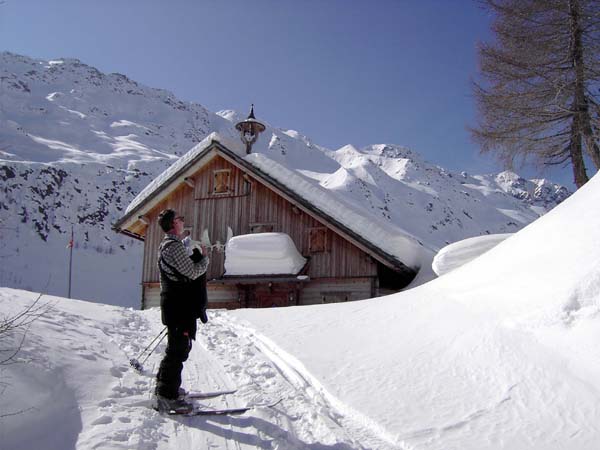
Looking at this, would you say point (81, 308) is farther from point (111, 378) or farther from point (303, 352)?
point (303, 352)

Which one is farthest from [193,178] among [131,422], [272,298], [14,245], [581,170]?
[14,245]

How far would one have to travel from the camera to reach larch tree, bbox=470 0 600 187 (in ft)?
34.0

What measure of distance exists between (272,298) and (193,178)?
5.18 m

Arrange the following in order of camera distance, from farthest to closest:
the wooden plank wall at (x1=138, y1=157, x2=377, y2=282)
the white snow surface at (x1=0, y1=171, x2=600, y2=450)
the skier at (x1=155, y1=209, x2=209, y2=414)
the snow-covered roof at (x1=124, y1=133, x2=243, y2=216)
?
the snow-covered roof at (x1=124, y1=133, x2=243, y2=216)
the wooden plank wall at (x1=138, y1=157, x2=377, y2=282)
the skier at (x1=155, y1=209, x2=209, y2=414)
the white snow surface at (x1=0, y1=171, x2=600, y2=450)

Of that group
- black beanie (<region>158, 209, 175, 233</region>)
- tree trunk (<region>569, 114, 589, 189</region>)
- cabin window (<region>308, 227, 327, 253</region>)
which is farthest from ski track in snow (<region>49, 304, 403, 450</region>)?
tree trunk (<region>569, 114, 589, 189</region>)

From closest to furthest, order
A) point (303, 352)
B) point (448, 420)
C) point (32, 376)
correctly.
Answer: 1. point (448, 420)
2. point (32, 376)
3. point (303, 352)

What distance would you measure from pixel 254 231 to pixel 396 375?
421 inches

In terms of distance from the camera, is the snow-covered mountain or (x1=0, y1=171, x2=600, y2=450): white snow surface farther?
the snow-covered mountain

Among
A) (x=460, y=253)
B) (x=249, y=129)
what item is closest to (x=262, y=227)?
(x=249, y=129)

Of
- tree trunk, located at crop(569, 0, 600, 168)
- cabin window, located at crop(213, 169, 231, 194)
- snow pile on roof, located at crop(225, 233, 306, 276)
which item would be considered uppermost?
tree trunk, located at crop(569, 0, 600, 168)

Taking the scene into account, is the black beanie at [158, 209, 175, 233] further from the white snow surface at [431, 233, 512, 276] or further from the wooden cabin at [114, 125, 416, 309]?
the wooden cabin at [114, 125, 416, 309]

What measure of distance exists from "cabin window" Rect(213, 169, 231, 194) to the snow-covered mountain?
199 cm

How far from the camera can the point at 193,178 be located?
52.6ft

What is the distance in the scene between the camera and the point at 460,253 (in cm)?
1012
